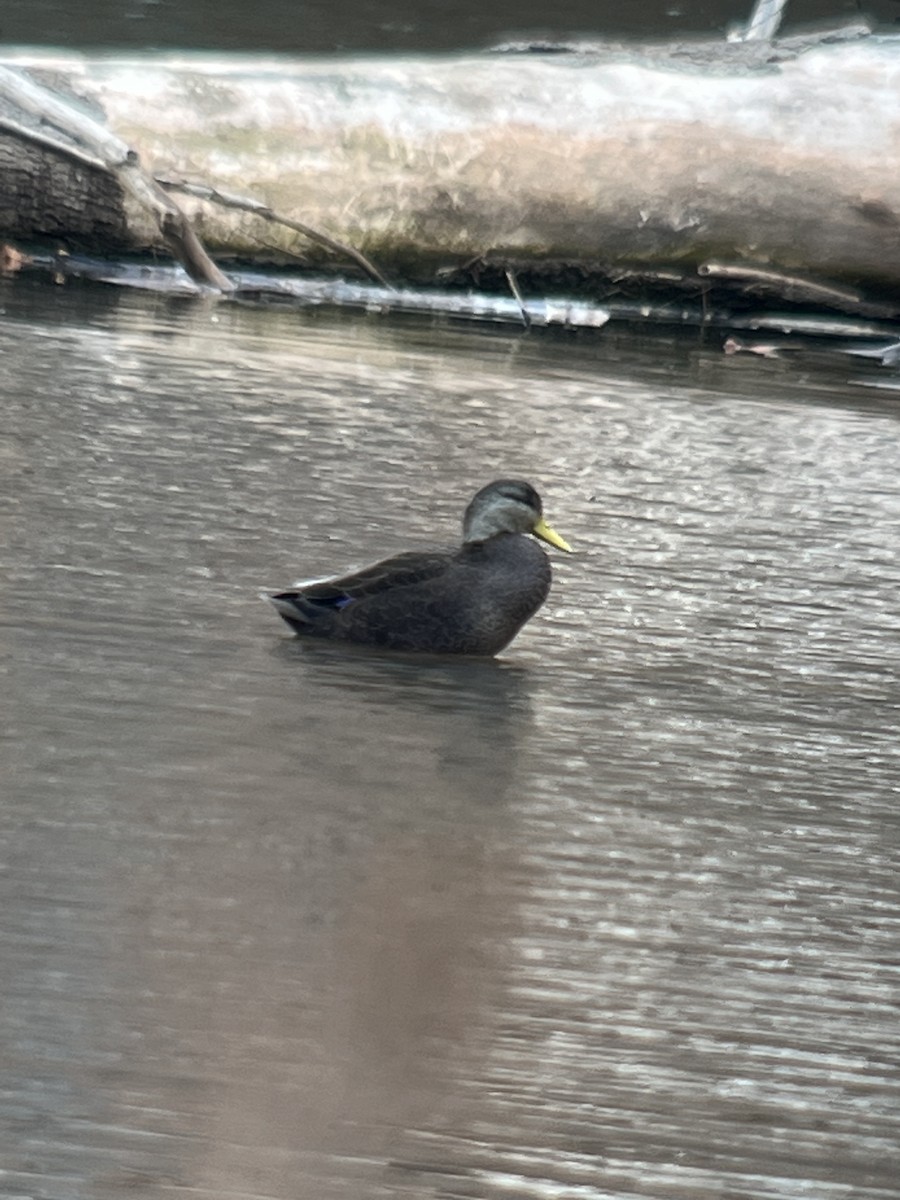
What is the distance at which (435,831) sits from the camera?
168 inches

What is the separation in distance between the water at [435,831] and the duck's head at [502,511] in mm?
287

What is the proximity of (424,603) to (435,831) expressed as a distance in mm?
1419

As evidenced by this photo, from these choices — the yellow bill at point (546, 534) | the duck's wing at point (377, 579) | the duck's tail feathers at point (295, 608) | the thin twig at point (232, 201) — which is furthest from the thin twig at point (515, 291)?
the duck's tail feathers at point (295, 608)

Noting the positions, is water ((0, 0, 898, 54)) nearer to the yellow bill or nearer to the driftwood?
the driftwood

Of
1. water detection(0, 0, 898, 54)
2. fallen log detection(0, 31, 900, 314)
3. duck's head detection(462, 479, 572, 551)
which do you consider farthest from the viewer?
water detection(0, 0, 898, 54)

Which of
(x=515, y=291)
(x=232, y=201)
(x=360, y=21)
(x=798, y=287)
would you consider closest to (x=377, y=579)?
(x=232, y=201)

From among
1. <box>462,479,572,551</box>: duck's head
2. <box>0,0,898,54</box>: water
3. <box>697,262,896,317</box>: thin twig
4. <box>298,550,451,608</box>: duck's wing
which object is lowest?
<box>298,550,451,608</box>: duck's wing

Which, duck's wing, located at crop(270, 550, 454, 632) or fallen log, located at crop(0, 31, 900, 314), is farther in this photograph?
fallen log, located at crop(0, 31, 900, 314)

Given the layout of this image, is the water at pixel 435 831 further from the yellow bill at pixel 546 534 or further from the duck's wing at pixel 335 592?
the yellow bill at pixel 546 534

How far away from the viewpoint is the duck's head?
5.91m

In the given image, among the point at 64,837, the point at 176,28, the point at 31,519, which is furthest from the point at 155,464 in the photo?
the point at 176,28

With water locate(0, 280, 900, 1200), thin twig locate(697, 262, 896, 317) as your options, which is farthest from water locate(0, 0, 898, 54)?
water locate(0, 280, 900, 1200)

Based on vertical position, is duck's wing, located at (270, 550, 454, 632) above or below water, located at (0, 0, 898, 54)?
below

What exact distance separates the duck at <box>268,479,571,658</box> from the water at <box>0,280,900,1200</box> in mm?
89
